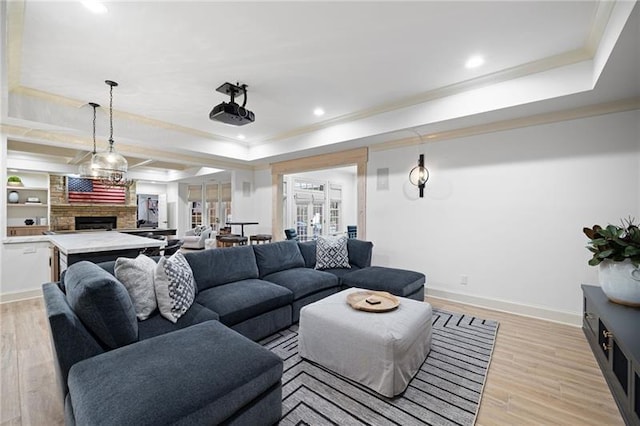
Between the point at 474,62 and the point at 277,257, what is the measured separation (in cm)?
305

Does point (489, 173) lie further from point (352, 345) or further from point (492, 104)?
point (352, 345)

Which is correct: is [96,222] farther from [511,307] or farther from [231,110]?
[511,307]

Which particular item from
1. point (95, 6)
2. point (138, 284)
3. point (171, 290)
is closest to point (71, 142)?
point (95, 6)

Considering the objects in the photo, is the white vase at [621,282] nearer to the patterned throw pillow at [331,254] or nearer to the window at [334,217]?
the patterned throw pillow at [331,254]

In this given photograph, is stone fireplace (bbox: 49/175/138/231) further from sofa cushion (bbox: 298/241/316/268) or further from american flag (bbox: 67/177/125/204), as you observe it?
sofa cushion (bbox: 298/241/316/268)

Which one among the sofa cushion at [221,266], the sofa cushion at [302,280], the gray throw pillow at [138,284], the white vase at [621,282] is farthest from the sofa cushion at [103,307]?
the white vase at [621,282]

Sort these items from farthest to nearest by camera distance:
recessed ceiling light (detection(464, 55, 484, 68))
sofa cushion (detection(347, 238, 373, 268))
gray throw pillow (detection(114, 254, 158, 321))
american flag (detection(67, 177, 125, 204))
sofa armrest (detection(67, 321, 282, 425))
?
american flag (detection(67, 177, 125, 204)) < sofa cushion (detection(347, 238, 373, 268)) < recessed ceiling light (detection(464, 55, 484, 68)) < gray throw pillow (detection(114, 254, 158, 321)) < sofa armrest (detection(67, 321, 282, 425))

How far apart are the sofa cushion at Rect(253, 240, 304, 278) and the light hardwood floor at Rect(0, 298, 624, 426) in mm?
1995

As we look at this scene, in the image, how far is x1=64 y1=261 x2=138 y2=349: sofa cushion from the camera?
156 cm

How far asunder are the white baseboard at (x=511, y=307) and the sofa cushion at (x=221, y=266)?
261 cm

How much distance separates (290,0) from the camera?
6.39 feet

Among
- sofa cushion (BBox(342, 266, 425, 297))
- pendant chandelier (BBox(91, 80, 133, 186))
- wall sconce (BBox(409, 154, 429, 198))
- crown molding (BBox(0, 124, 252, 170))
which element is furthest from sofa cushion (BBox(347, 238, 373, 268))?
crown molding (BBox(0, 124, 252, 170))

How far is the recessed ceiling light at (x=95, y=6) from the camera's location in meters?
1.94

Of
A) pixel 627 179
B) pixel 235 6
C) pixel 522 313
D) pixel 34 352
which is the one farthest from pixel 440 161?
pixel 34 352
